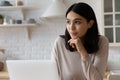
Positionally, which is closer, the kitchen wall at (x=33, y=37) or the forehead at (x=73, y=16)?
the forehead at (x=73, y=16)

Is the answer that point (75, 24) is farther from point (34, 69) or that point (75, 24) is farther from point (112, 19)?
point (112, 19)

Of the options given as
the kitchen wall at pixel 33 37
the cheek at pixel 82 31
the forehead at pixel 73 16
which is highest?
the forehead at pixel 73 16

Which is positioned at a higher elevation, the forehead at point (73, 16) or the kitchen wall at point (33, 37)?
the forehead at point (73, 16)

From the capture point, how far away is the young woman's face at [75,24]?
132cm

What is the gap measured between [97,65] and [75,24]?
263 millimetres

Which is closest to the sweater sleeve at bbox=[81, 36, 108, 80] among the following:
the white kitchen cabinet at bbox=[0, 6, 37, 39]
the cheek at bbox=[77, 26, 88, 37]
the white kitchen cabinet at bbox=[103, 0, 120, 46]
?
the cheek at bbox=[77, 26, 88, 37]

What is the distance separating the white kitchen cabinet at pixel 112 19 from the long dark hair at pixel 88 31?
1572 millimetres

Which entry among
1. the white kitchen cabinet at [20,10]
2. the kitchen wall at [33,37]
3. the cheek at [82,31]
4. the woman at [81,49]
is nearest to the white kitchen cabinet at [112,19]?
the kitchen wall at [33,37]

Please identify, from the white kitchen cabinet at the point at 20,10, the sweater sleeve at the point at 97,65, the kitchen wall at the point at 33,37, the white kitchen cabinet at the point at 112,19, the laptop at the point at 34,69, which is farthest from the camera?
the kitchen wall at the point at 33,37

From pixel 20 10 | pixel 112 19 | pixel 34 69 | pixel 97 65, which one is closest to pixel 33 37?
pixel 20 10

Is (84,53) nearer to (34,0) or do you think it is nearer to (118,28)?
(118,28)

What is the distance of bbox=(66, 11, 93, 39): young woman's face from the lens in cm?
132

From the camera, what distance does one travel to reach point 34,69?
44.7 inches

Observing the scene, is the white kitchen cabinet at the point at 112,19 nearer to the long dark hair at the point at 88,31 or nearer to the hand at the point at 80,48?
the long dark hair at the point at 88,31
